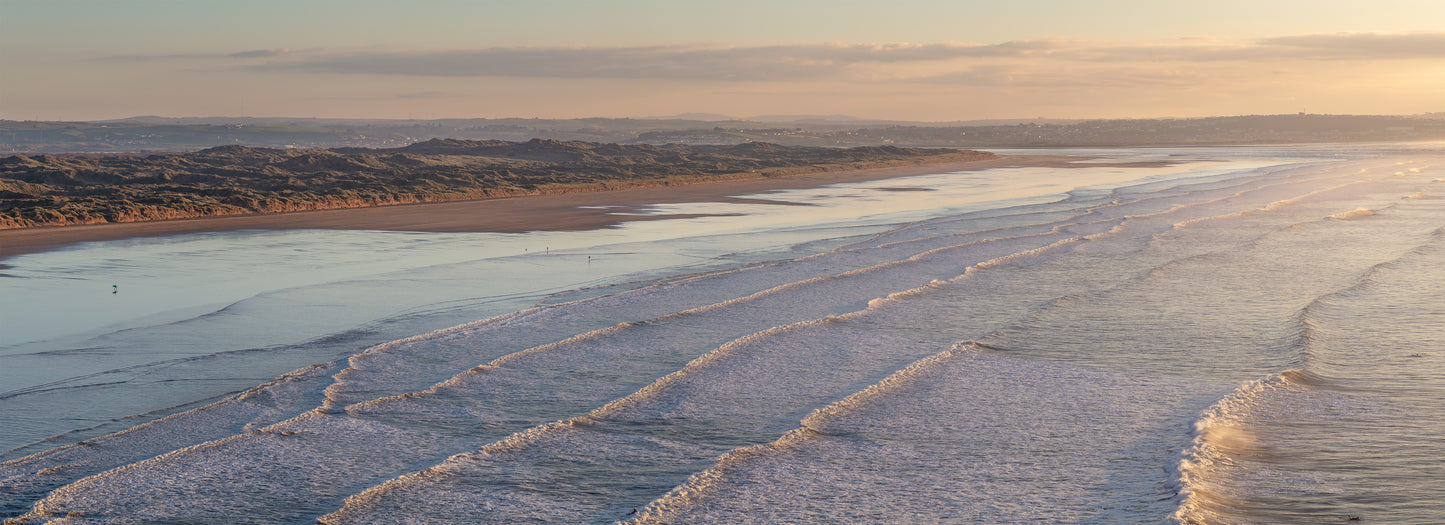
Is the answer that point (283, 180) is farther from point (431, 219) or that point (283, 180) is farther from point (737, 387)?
point (737, 387)

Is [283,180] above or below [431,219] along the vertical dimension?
above

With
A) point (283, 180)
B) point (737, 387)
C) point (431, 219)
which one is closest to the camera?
point (737, 387)

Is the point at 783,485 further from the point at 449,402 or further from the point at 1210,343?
the point at 1210,343

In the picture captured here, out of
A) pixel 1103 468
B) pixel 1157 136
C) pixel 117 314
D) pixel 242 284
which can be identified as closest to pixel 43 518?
pixel 1103 468

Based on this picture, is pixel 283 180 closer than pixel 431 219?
No

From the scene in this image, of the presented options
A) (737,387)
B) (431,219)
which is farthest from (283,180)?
(737,387)

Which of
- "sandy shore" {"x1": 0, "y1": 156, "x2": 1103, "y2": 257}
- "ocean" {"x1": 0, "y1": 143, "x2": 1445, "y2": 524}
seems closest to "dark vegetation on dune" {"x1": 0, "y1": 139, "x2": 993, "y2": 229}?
"sandy shore" {"x1": 0, "y1": 156, "x2": 1103, "y2": 257}
